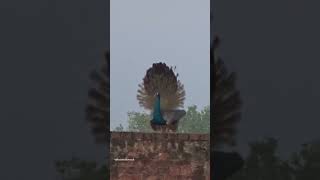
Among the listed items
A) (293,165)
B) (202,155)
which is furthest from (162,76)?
(293,165)

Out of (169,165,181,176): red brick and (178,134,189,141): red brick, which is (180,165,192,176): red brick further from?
(178,134,189,141): red brick

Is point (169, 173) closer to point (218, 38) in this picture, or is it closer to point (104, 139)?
point (104, 139)

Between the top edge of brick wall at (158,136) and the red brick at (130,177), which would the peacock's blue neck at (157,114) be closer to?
the top edge of brick wall at (158,136)

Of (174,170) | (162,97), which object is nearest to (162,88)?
(162,97)

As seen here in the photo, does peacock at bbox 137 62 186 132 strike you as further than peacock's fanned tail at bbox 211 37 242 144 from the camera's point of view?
Yes

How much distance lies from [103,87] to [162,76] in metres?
0.40

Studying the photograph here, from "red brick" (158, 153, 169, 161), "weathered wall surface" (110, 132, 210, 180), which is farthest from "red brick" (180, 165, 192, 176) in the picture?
"red brick" (158, 153, 169, 161)

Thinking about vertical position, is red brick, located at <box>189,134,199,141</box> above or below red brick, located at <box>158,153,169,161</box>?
above

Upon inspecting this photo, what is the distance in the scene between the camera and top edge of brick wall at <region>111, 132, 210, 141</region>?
696 centimetres

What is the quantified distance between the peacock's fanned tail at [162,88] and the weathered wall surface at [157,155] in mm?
215

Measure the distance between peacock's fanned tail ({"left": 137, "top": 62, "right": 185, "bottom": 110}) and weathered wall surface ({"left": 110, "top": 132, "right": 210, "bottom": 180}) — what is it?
0.21m

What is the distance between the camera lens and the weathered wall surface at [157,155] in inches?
275

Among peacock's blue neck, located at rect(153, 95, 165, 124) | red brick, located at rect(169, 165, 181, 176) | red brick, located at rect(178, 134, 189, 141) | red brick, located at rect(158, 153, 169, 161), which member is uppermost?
peacock's blue neck, located at rect(153, 95, 165, 124)

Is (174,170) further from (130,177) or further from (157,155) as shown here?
(130,177)
